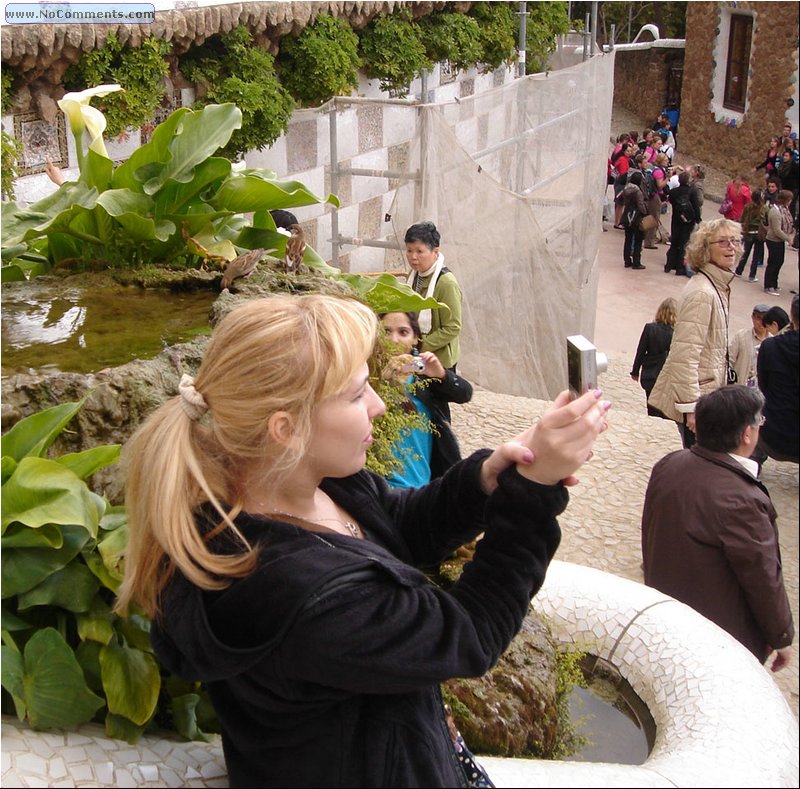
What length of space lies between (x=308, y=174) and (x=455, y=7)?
115 inches

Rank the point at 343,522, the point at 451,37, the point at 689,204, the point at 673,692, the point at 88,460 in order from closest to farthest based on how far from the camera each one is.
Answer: the point at 343,522 < the point at 88,460 < the point at 673,692 < the point at 451,37 < the point at 689,204

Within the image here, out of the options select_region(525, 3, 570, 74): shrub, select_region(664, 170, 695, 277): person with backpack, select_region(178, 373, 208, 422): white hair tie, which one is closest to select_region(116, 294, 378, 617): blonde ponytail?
select_region(178, 373, 208, 422): white hair tie

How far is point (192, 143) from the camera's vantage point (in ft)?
9.80

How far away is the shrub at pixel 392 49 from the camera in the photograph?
8508 millimetres

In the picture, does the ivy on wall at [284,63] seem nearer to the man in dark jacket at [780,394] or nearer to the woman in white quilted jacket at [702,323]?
the woman in white quilted jacket at [702,323]

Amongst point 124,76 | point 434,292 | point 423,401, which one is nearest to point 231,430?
point 423,401

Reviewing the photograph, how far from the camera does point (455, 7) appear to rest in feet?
32.3

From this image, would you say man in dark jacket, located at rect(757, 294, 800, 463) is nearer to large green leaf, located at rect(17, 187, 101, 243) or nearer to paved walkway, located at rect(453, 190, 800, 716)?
paved walkway, located at rect(453, 190, 800, 716)

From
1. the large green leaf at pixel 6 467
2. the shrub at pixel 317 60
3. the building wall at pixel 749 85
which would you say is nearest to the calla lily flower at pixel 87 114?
the large green leaf at pixel 6 467

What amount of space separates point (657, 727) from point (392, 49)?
7.34m

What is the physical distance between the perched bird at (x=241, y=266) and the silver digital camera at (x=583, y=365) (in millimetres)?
1481

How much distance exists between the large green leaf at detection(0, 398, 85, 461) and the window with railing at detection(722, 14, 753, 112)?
17.0m

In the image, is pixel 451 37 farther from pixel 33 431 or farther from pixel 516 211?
pixel 33 431

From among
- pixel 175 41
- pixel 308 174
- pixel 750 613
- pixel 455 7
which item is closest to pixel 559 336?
pixel 308 174
